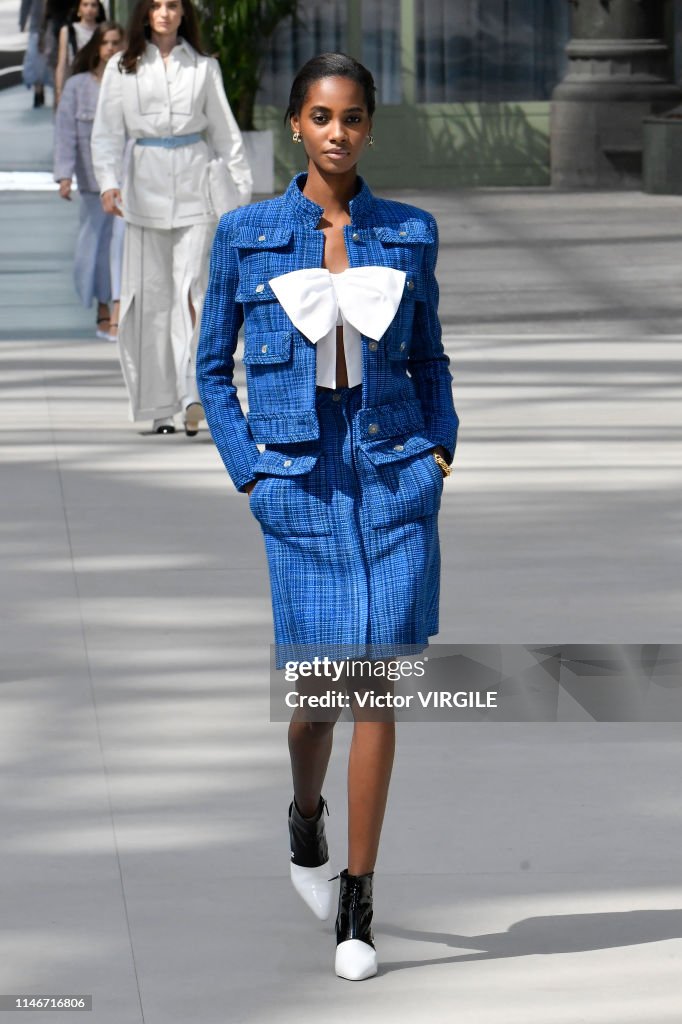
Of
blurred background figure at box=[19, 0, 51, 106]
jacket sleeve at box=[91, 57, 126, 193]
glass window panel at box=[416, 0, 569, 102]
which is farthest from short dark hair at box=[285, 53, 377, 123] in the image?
blurred background figure at box=[19, 0, 51, 106]

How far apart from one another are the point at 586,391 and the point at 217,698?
5.63m

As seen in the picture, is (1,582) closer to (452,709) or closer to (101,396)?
(452,709)

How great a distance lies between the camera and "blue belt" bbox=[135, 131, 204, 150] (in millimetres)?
9844

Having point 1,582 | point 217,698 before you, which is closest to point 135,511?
point 1,582

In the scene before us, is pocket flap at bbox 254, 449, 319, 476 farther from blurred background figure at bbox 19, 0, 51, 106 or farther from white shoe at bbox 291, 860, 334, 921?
blurred background figure at bbox 19, 0, 51, 106

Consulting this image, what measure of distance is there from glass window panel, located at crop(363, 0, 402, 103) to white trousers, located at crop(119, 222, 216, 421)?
13617mm

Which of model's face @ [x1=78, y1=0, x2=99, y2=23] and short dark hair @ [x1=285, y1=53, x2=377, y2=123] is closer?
short dark hair @ [x1=285, y1=53, x2=377, y2=123]

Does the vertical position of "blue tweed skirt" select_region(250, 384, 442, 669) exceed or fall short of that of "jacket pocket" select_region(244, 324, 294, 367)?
it falls short

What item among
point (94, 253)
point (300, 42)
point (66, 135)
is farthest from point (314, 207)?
point (300, 42)

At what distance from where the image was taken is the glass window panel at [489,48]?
23.4m

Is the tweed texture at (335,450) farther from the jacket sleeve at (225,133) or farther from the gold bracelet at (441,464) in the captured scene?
the jacket sleeve at (225,133)

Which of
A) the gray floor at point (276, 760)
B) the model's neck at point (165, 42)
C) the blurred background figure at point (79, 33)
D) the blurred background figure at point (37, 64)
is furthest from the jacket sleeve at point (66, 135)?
the blurred background figure at point (37, 64)

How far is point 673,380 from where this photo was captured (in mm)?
11758

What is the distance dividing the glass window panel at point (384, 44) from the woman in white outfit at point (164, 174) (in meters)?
13.6
